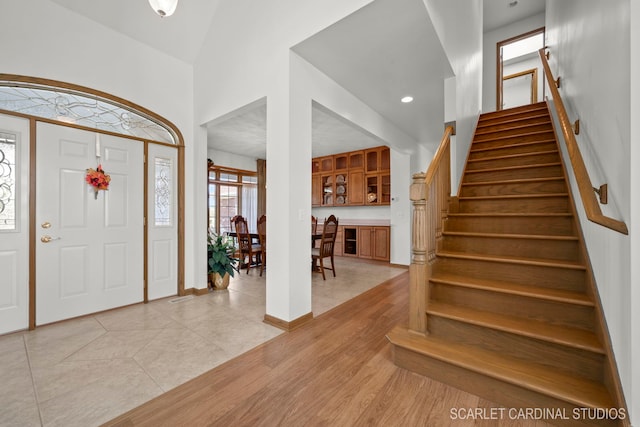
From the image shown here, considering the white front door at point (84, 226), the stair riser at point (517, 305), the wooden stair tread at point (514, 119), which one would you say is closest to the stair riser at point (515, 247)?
the stair riser at point (517, 305)

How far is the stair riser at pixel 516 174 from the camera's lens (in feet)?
9.55

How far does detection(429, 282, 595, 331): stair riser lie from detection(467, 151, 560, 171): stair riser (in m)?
→ 2.15

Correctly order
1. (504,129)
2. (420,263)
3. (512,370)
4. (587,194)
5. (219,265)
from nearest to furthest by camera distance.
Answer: (587,194) < (512,370) < (420,263) < (219,265) < (504,129)

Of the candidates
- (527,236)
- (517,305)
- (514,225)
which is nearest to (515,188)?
(514,225)

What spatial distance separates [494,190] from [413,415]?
2.59 metres

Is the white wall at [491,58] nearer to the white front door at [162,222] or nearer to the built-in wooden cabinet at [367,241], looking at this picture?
the built-in wooden cabinet at [367,241]

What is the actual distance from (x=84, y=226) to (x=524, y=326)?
161 inches

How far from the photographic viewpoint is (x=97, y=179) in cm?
283

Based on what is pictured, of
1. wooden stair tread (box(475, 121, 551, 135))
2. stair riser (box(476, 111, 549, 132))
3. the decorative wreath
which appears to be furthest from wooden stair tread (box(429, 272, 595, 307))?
the decorative wreath

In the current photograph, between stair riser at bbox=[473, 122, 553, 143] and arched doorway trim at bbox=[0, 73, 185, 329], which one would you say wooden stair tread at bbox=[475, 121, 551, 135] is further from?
arched doorway trim at bbox=[0, 73, 185, 329]

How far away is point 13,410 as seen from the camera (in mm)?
1477

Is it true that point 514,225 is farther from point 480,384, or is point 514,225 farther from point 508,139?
point 508,139

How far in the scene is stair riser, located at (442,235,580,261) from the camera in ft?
6.70

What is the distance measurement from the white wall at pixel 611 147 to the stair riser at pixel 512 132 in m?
2.00
